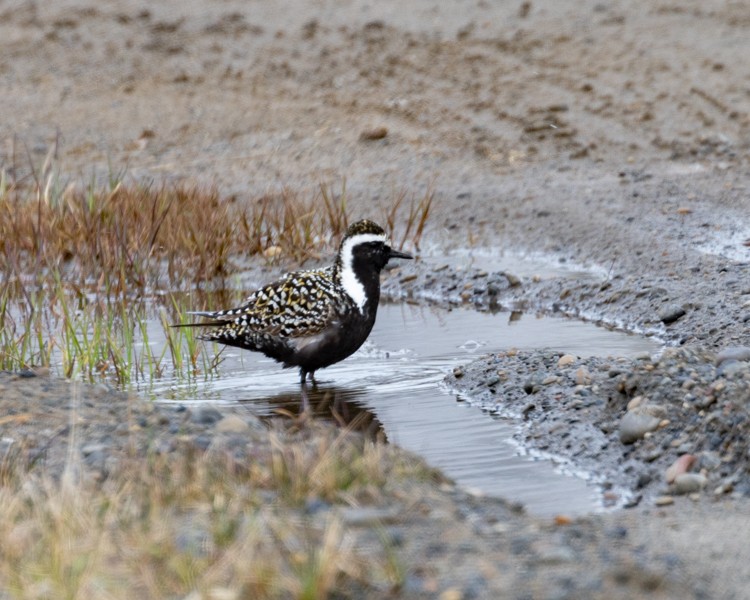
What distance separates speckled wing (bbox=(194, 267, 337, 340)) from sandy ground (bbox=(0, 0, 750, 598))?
2.12 meters

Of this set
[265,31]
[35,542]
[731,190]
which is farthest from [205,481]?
[265,31]

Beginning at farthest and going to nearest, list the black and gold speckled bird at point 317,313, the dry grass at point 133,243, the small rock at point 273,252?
the small rock at point 273,252 < the dry grass at point 133,243 < the black and gold speckled bird at point 317,313

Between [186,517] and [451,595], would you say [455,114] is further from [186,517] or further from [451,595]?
[451,595]

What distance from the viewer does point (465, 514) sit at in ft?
15.3

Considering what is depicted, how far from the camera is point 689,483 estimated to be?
5.29 meters

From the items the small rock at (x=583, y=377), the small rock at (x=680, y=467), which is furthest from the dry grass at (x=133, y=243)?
the small rock at (x=680, y=467)

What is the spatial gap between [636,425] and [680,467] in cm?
49

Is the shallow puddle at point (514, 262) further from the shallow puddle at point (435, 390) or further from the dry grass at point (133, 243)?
the shallow puddle at point (435, 390)

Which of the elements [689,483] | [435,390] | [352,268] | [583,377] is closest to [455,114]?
[352,268]

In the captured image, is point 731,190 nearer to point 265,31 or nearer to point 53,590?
point 265,31

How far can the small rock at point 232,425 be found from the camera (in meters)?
5.98

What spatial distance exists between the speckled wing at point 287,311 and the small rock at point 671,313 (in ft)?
6.79

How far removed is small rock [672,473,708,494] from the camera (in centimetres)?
529

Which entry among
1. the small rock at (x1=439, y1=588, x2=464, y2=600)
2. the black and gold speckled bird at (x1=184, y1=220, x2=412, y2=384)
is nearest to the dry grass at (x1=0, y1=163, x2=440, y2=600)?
the small rock at (x1=439, y1=588, x2=464, y2=600)
